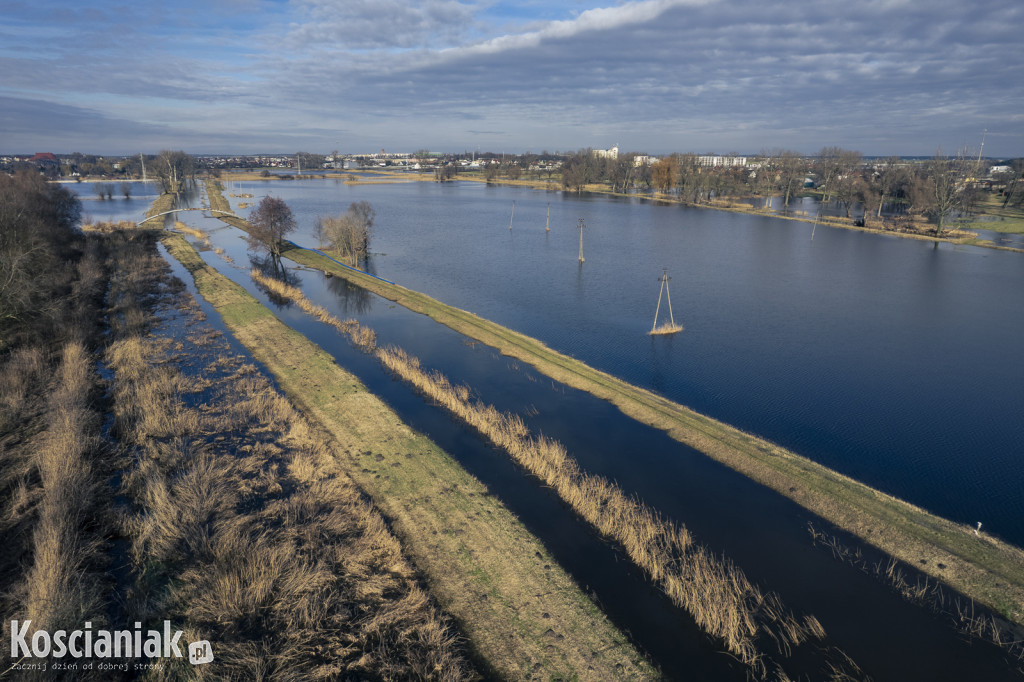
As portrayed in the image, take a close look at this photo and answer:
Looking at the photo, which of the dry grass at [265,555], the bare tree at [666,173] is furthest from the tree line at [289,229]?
the bare tree at [666,173]

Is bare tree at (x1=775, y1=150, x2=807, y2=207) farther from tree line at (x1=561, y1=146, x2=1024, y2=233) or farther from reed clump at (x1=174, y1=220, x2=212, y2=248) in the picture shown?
reed clump at (x1=174, y1=220, x2=212, y2=248)

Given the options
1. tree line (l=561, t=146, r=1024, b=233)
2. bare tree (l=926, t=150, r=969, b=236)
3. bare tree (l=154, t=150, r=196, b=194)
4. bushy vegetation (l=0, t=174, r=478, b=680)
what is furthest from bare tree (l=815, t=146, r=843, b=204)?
bare tree (l=154, t=150, r=196, b=194)

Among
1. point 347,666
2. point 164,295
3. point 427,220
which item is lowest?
point 347,666

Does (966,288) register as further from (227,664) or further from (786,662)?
(227,664)

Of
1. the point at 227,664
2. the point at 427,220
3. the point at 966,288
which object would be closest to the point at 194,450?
the point at 227,664

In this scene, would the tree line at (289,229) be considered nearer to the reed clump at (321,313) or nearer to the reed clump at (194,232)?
the reed clump at (321,313)

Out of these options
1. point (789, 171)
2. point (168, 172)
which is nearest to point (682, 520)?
point (789, 171)
